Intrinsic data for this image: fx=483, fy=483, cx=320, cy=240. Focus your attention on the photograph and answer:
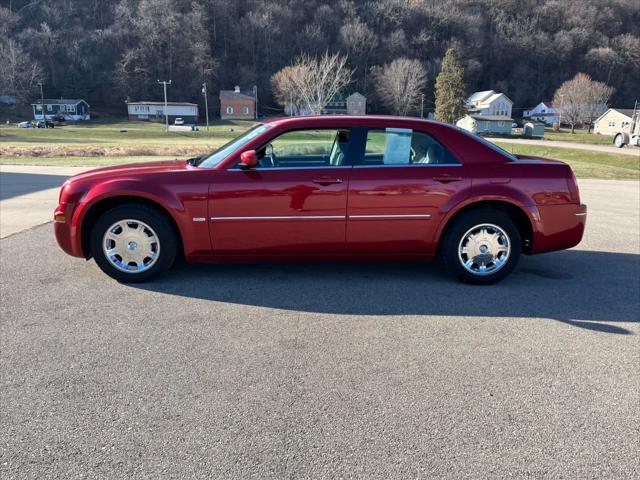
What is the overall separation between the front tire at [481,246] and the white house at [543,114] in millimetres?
116031

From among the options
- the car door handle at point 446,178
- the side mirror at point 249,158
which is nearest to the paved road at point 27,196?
the side mirror at point 249,158

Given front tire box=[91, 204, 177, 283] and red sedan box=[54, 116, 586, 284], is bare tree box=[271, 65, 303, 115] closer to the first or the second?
red sedan box=[54, 116, 586, 284]

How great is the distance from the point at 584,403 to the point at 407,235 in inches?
89.2

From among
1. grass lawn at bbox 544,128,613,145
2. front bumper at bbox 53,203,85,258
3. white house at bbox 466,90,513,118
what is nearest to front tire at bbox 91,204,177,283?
front bumper at bbox 53,203,85,258

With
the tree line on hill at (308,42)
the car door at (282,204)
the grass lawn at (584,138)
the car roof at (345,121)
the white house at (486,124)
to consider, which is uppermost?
the tree line on hill at (308,42)

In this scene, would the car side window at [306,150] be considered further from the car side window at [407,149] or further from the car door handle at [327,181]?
the car side window at [407,149]

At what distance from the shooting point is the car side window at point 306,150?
4.66 meters

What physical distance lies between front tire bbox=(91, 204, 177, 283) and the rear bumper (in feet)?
11.9

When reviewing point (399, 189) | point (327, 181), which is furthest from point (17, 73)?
point (399, 189)

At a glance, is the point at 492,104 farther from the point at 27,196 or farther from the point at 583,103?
the point at 27,196

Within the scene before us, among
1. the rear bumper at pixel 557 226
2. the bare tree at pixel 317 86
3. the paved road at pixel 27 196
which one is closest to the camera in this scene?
the rear bumper at pixel 557 226

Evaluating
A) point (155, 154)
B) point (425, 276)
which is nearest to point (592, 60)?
point (155, 154)

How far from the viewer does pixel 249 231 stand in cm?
456

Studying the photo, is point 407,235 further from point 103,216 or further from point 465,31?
point 465,31
